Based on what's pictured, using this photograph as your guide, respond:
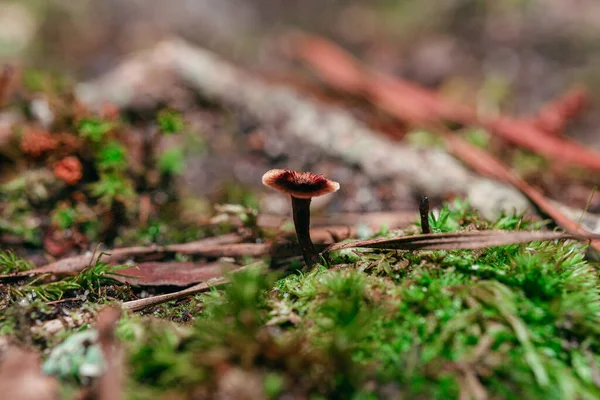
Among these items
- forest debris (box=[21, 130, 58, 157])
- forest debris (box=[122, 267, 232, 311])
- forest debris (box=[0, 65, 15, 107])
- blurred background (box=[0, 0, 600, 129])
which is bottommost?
forest debris (box=[122, 267, 232, 311])

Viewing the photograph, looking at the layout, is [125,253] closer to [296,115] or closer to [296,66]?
[296,115]

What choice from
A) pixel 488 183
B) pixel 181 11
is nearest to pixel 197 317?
pixel 488 183

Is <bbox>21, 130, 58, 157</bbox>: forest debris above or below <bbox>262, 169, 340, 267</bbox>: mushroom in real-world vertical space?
above

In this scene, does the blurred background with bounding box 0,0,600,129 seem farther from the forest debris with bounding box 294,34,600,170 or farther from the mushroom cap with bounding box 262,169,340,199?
the mushroom cap with bounding box 262,169,340,199

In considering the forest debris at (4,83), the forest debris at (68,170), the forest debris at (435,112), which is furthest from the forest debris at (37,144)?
the forest debris at (435,112)

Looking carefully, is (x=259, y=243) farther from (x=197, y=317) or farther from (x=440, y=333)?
(x=440, y=333)

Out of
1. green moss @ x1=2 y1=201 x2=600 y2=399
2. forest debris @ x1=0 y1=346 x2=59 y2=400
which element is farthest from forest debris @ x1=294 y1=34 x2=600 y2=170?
forest debris @ x1=0 y1=346 x2=59 y2=400

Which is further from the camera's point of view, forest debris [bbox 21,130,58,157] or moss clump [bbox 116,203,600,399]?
forest debris [bbox 21,130,58,157]
